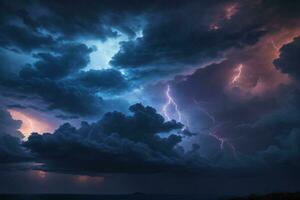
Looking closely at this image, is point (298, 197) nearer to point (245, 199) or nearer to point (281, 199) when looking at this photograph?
point (281, 199)

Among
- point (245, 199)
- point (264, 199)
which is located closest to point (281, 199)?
point (264, 199)

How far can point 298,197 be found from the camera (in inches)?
2143

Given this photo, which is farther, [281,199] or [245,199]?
[245,199]

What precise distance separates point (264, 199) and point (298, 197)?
20.9 feet

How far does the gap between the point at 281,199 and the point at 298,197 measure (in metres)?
3.38

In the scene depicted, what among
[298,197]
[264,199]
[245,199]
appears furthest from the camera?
[245,199]

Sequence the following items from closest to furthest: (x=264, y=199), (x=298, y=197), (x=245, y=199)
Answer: (x=298, y=197) → (x=264, y=199) → (x=245, y=199)

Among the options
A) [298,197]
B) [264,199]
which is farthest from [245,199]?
[298,197]

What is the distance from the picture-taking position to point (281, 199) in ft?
188

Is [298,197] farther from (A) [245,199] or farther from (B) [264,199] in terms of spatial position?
(A) [245,199]

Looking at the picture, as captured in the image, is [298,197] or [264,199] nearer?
[298,197]

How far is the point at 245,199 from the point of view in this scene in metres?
65.6

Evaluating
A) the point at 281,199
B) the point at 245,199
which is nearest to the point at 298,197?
the point at 281,199

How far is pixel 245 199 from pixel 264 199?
6.71 meters
